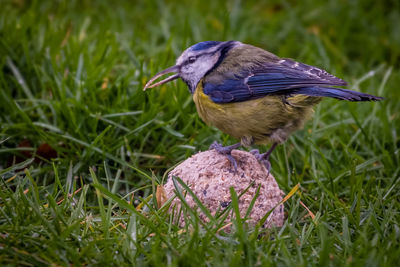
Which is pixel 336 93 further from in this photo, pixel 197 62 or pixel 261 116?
pixel 197 62

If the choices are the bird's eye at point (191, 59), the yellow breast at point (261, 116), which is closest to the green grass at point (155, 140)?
the yellow breast at point (261, 116)

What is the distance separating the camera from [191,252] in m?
2.23

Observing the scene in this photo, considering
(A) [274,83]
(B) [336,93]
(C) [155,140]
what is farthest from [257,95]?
(C) [155,140]

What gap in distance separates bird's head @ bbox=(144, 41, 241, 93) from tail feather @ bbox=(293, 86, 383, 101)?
591 millimetres

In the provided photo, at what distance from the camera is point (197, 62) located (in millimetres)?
3158

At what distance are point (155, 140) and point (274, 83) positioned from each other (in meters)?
1.07

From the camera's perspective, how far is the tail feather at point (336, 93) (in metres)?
2.60

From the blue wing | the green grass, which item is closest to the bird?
the blue wing

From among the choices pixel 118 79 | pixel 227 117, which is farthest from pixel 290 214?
pixel 118 79

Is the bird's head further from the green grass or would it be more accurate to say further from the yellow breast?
the green grass

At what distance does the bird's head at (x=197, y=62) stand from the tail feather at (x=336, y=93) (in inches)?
23.3

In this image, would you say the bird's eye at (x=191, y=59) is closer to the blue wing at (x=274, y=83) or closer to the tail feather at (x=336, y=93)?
the blue wing at (x=274, y=83)

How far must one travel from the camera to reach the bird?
9.47 feet

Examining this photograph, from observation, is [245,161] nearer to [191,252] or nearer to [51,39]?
[191,252]
